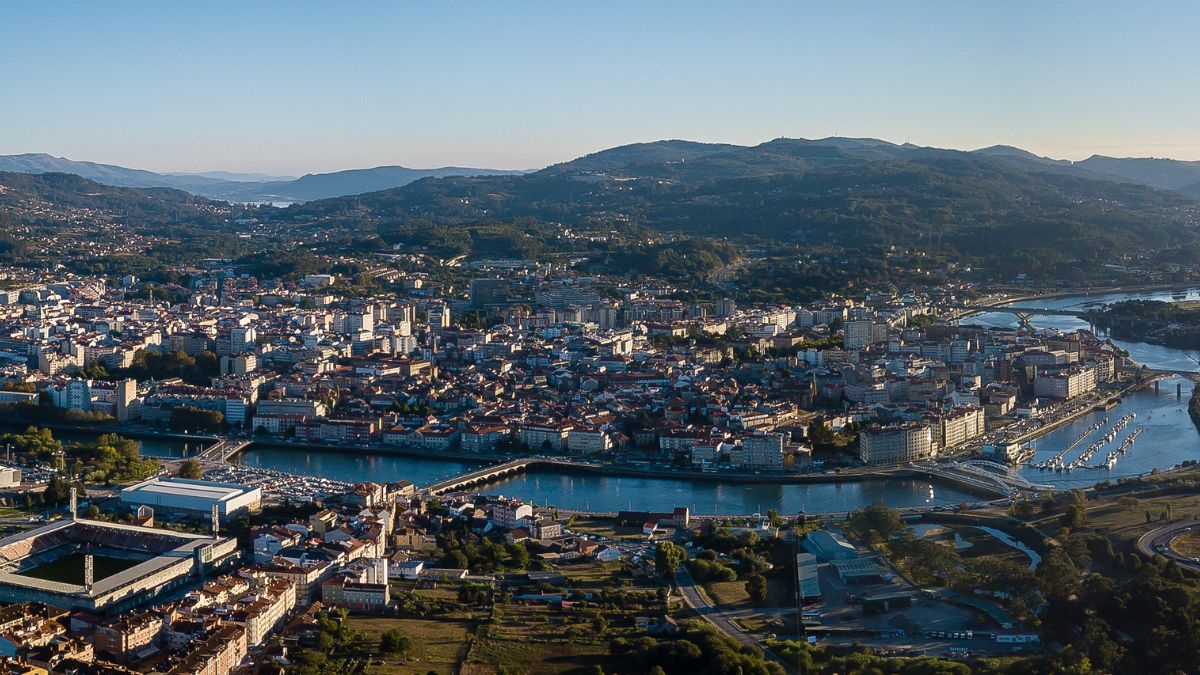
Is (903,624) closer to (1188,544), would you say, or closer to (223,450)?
(1188,544)

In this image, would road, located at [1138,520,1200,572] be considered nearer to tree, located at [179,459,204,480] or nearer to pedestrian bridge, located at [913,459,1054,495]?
pedestrian bridge, located at [913,459,1054,495]

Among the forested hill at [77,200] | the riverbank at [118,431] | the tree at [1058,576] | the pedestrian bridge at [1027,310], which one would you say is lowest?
the riverbank at [118,431]

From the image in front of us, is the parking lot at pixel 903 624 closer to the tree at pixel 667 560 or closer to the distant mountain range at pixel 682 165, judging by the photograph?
the tree at pixel 667 560

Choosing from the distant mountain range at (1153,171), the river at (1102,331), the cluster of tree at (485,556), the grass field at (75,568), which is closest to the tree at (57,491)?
the grass field at (75,568)

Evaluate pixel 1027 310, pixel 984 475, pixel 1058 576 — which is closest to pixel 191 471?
pixel 984 475

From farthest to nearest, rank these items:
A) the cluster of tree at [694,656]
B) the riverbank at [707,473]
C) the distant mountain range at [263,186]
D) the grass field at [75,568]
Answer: the distant mountain range at [263,186] < the riverbank at [707,473] < the grass field at [75,568] < the cluster of tree at [694,656]

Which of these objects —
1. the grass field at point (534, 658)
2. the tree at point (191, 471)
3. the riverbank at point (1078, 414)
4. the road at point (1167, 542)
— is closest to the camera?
the grass field at point (534, 658)
